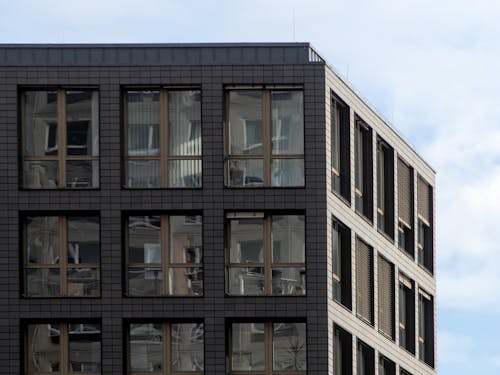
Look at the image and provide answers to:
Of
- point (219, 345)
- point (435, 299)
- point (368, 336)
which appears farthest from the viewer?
point (435, 299)

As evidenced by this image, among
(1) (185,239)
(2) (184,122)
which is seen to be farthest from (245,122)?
(1) (185,239)

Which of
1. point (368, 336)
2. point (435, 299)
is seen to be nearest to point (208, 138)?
point (368, 336)

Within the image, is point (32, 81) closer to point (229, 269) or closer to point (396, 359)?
point (229, 269)

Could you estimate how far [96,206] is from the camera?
83.1 m

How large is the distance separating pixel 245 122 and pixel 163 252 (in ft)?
15.8

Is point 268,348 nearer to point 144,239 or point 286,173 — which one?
point 144,239

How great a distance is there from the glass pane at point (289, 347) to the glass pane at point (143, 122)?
6.76 m

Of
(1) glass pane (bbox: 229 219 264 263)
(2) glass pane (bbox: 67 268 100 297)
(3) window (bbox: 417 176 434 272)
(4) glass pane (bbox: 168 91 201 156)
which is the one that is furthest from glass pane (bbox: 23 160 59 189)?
(3) window (bbox: 417 176 434 272)

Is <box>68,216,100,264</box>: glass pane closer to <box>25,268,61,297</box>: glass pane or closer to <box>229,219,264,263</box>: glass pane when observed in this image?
<box>25,268,61,297</box>: glass pane

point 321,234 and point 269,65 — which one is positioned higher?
point 269,65

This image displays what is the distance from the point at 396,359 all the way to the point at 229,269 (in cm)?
1300

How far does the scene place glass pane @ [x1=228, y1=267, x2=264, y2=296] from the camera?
273ft

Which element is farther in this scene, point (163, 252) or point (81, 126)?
point (81, 126)

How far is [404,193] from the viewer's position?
9700cm
